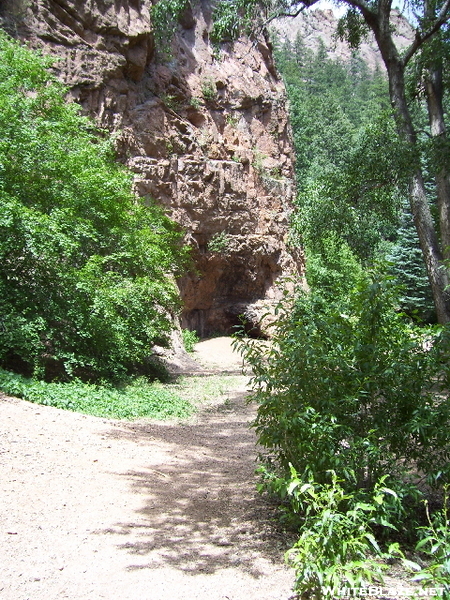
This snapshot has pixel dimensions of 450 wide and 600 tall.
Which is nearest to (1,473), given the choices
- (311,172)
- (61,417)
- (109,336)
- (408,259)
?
(61,417)

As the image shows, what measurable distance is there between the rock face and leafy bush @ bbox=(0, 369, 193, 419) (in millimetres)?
7568

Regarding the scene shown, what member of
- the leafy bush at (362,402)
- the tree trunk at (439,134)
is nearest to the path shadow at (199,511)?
the leafy bush at (362,402)

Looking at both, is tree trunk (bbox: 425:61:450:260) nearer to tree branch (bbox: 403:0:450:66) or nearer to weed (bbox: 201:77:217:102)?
tree branch (bbox: 403:0:450:66)

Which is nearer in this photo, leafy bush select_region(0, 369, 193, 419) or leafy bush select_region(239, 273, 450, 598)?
leafy bush select_region(239, 273, 450, 598)

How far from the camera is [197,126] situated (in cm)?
2120

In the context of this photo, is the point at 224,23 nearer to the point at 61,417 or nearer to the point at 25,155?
the point at 25,155

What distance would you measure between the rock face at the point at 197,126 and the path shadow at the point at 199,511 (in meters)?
10.1

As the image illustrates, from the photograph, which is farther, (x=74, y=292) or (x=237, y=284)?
(x=237, y=284)

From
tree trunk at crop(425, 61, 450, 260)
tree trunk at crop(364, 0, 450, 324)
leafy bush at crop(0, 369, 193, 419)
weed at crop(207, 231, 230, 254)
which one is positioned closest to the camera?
leafy bush at crop(0, 369, 193, 419)

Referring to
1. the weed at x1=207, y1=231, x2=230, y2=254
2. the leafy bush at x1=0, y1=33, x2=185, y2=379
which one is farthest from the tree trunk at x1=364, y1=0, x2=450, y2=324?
the weed at x1=207, y1=231, x2=230, y2=254

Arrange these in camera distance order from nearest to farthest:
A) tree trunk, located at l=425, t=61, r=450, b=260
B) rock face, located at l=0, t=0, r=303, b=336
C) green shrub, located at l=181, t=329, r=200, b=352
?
tree trunk, located at l=425, t=61, r=450, b=260
rock face, located at l=0, t=0, r=303, b=336
green shrub, located at l=181, t=329, r=200, b=352

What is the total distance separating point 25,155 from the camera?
9516 mm

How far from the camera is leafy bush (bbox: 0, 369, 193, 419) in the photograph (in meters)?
7.98

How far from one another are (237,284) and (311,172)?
1954 cm
